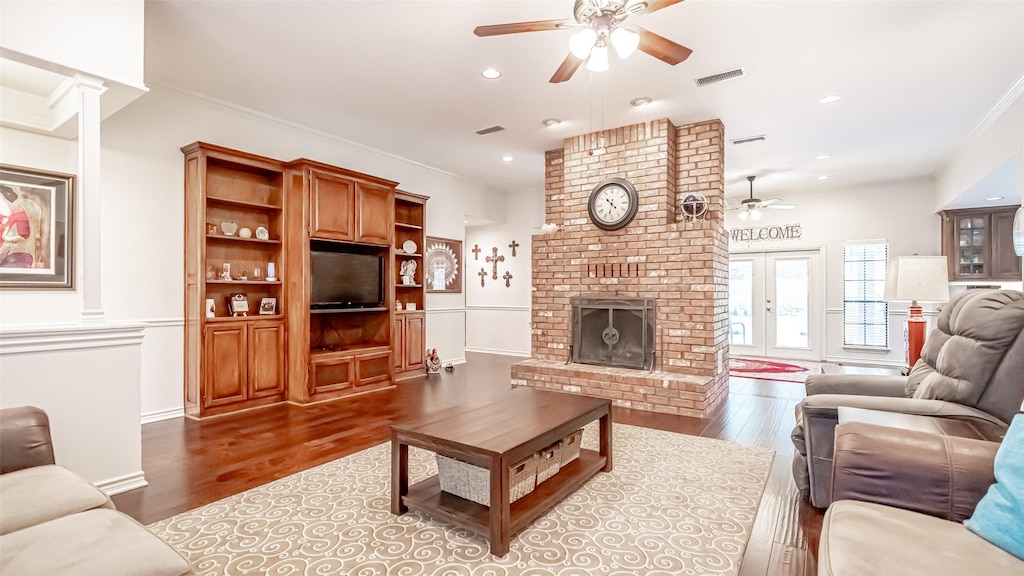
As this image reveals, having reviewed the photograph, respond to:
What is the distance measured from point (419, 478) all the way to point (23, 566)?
181 cm

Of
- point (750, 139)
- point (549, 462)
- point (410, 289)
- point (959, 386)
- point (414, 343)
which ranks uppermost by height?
point (750, 139)

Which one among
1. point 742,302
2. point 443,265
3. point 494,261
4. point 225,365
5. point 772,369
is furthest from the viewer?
point 494,261

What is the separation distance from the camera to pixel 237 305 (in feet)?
14.3

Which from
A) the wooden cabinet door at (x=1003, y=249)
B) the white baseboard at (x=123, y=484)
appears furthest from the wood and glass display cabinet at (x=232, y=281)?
the wooden cabinet door at (x=1003, y=249)

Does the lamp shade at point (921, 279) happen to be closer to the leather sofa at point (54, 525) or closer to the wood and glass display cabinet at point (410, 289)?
the leather sofa at point (54, 525)

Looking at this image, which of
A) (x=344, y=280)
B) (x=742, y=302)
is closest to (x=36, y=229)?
(x=344, y=280)

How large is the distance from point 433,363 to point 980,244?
7.61 metres

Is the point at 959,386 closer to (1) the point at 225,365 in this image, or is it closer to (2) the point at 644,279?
(2) the point at 644,279

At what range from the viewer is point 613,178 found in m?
5.00

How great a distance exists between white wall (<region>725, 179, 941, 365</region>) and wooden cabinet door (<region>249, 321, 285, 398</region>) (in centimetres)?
762

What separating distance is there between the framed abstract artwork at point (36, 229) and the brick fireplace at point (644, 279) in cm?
407

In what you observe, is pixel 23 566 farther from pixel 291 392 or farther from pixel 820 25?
pixel 820 25

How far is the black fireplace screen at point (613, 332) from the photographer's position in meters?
4.81

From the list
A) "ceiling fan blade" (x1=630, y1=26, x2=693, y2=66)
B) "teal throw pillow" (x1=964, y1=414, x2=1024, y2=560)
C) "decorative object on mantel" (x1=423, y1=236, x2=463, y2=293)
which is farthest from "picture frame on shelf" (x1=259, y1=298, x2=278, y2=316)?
"teal throw pillow" (x1=964, y1=414, x2=1024, y2=560)
